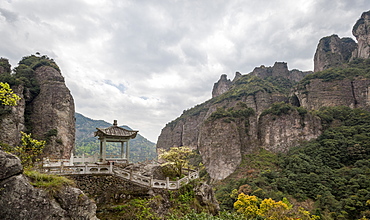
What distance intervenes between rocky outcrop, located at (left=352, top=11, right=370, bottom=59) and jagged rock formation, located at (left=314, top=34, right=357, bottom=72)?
222 inches

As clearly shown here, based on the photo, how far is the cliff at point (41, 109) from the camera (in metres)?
25.2

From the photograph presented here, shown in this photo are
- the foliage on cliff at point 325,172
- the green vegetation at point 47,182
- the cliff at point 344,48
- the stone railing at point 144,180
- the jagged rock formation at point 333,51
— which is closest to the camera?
the green vegetation at point 47,182

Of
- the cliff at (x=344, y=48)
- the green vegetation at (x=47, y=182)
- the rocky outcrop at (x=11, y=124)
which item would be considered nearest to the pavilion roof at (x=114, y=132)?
the green vegetation at (x=47, y=182)

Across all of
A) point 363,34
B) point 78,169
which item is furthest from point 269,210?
point 363,34

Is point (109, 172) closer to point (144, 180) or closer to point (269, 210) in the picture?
point (144, 180)

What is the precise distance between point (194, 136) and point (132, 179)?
81.3 metres

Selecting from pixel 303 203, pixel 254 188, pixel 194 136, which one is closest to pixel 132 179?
pixel 254 188

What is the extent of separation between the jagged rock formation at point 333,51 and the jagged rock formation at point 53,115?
8909 cm

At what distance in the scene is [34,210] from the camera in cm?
696

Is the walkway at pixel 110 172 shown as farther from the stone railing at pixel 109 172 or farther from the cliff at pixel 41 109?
the cliff at pixel 41 109

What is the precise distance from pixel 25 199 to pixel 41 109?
27.4 metres

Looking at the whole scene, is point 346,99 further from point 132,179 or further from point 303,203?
point 132,179

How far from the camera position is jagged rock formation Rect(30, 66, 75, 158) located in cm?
2773

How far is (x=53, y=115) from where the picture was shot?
2916 centimetres
